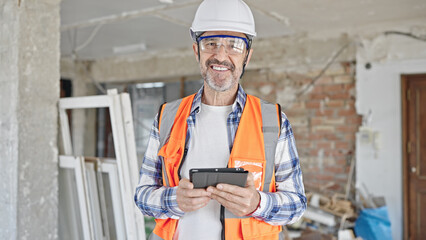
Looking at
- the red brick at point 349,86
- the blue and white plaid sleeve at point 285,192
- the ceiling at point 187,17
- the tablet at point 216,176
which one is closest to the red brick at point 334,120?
the red brick at point 349,86

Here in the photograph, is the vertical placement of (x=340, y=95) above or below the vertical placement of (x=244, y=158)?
above

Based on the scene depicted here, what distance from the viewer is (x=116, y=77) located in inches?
233

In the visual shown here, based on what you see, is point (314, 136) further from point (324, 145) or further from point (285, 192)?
point (285, 192)

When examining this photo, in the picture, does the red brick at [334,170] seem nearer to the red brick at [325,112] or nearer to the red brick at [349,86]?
the red brick at [325,112]

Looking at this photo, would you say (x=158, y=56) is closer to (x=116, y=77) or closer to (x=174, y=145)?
(x=116, y=77)

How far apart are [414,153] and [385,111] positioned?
0.51 meters

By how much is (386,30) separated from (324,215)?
2020mm

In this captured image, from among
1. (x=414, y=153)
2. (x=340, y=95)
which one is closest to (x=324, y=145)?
(x=340, y=95)

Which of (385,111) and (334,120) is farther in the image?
(334,120)

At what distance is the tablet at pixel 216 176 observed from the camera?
1.05 m

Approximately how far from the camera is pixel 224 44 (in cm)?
127

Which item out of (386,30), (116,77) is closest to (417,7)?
(386,30)

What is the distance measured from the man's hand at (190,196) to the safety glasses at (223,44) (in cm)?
47

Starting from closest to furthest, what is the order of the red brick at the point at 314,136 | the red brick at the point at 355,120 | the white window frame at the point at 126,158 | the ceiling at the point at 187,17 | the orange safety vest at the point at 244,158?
the orange safety vest at the point at 244,158, the white window frame at the point at 126,158, the ceiling at the point at 187,17, the red brick at the point at 355,120, the red brick at the point at 314,136
